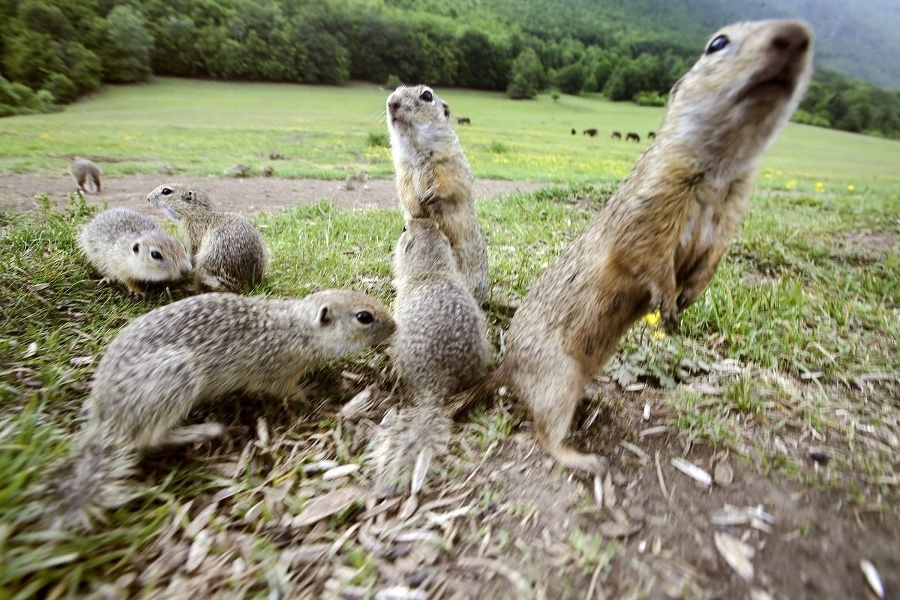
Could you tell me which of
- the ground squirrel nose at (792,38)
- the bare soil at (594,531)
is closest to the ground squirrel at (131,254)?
the bare soil at (594,531)

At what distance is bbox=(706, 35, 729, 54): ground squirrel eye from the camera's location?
69.1 inches

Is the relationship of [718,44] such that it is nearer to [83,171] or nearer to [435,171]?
[435,171]

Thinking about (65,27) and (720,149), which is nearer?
(720,149)

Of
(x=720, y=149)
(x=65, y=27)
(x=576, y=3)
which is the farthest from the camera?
(x=576, y=3)

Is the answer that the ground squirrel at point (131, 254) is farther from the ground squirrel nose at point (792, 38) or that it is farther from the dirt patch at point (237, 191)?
the ground squirrel nose at point (792, 38)

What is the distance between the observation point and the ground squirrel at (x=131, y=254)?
267 cm

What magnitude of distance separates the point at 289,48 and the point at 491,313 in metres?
3.80

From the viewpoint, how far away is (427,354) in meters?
2.34

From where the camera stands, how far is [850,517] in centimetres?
156

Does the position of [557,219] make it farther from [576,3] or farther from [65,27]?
[65,27]

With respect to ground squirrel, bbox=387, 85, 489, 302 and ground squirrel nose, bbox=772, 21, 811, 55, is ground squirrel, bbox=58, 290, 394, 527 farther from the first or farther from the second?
ground squirrel nose, bbox=772, 21, 811, 55

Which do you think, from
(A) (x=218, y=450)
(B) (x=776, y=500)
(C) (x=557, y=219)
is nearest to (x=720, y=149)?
(B) (x=776, y=500)

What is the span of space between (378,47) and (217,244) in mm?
3529

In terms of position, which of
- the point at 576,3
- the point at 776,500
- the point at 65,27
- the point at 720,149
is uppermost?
the point at 576,3
